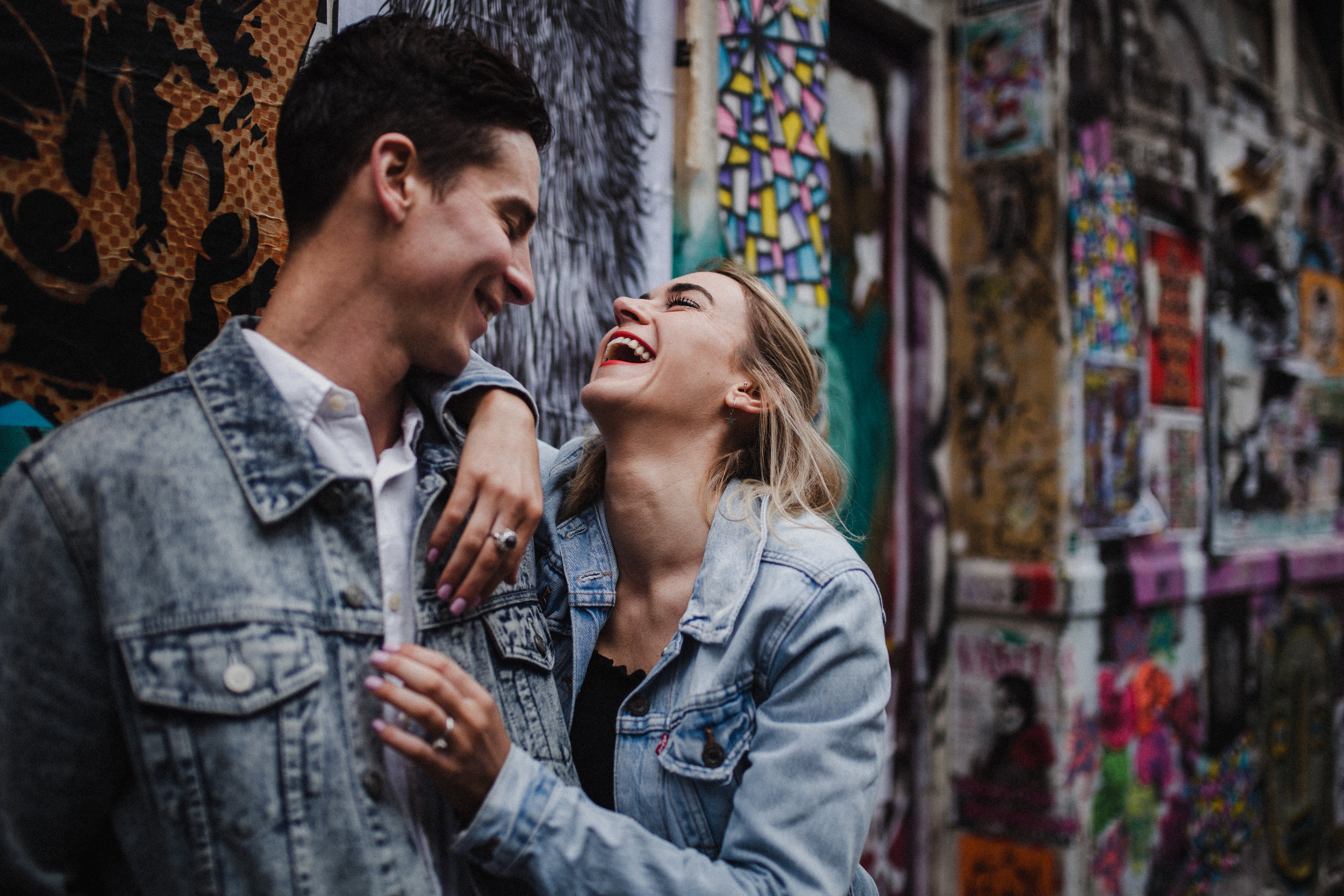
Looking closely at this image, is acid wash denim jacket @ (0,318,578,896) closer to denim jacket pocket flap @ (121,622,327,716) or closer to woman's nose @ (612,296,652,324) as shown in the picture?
denim jacket pocket flap @ (121,622,327,716)

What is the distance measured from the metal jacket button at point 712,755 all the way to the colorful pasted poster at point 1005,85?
3370 mm

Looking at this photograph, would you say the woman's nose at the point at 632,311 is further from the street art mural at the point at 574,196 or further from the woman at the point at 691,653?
the street art mural at the point at 574,196

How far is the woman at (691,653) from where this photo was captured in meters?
1.39

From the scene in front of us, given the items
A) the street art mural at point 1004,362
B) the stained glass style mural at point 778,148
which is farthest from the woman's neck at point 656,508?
the street art mural at point 1004,362

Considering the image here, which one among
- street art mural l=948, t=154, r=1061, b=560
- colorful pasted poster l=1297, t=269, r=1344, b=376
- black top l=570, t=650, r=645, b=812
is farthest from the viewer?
colorful pasted poster l=1297, t=269, r=1344, b=376

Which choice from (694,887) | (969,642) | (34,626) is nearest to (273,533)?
(34,626)

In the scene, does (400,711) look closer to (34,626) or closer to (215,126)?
(34,626)

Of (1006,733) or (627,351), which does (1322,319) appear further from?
(627,351)

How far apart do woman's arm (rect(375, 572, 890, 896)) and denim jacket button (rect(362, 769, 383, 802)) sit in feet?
0.20

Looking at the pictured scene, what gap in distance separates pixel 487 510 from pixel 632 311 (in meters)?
0.79

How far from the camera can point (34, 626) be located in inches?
44.9

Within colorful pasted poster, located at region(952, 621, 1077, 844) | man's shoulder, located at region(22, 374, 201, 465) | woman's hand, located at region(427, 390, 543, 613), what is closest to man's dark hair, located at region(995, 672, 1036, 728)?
colorful pasted poster, located at region(952, 621, 1077, 844)

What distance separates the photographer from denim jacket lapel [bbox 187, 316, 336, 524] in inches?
49.3

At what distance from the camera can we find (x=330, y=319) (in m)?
1.41
